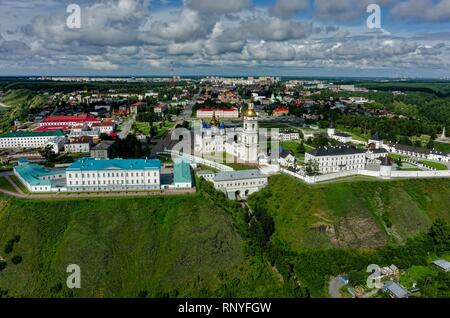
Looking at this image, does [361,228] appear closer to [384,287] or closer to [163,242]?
[384,287]

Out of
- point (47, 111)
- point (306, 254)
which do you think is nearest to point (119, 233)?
point (306, 254)

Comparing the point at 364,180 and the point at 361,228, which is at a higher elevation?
the point at 364,180

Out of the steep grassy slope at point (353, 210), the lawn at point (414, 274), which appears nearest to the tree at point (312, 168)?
the steep grassy slope at point (353, 210)

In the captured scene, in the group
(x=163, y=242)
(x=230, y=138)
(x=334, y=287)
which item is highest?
(x=230, y=138)

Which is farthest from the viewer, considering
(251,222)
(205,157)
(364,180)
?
(205,157)

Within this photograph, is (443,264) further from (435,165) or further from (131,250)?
(131,250)

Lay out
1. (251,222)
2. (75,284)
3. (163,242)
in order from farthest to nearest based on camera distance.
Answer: (251,222)
(163,242)
(75,284)

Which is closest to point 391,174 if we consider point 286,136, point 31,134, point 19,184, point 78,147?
point 286,136

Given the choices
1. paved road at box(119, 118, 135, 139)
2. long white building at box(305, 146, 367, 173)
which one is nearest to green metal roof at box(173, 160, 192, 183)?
long white building at box(305, 146, 367, 173)

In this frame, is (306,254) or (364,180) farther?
(364,180)
